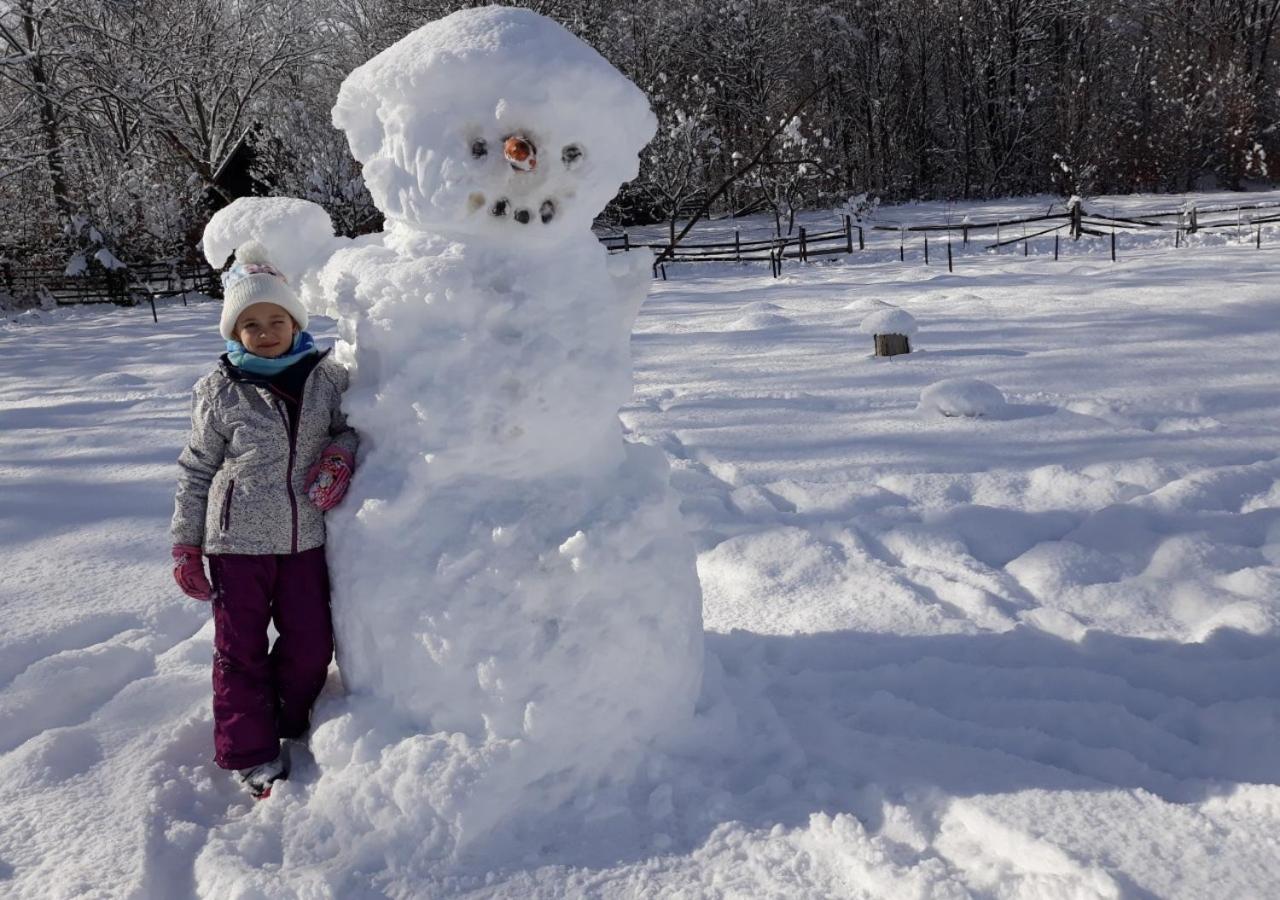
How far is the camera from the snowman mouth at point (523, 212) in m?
2.18

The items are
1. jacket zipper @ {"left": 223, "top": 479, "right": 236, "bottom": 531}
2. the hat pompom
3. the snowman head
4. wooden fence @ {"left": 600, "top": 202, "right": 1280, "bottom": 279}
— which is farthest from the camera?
wooden fence @ {"left": 600, "top": 202, "right": 1280, "bottom": 279}

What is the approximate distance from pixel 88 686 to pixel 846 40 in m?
30.3

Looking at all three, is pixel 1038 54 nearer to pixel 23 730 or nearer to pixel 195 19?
pixel 195 19

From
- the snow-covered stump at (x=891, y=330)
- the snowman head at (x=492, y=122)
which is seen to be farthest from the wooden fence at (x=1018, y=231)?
the snowman head at (x=492, y=122)

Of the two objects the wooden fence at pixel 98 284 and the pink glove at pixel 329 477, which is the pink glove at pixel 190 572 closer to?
the pink glove at pixel 329 477

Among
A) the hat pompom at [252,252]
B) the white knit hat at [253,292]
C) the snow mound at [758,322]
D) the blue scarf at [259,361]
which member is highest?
the hat pompom at [252,252]

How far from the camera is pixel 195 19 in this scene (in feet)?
69.4

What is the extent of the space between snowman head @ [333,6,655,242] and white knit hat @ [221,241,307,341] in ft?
1.24

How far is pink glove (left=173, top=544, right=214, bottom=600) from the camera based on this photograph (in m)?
2.24

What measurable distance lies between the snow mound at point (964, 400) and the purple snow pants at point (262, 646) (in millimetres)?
4224

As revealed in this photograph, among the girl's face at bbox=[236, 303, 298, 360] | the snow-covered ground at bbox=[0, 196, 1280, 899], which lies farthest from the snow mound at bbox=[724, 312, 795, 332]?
the girl's face at bbox=[236, 303, 298, 360]

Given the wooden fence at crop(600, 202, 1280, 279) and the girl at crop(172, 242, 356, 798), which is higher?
the wooden fence at crop(600, 202, 1280, 279)

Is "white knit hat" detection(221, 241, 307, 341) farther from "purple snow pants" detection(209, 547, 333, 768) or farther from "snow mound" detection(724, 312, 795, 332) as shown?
"snow mound" detection(724, 312, 795, 332)

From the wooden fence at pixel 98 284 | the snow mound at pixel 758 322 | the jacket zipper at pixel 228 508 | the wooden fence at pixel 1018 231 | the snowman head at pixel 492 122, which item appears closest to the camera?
the snowman head at pixel 492 122
